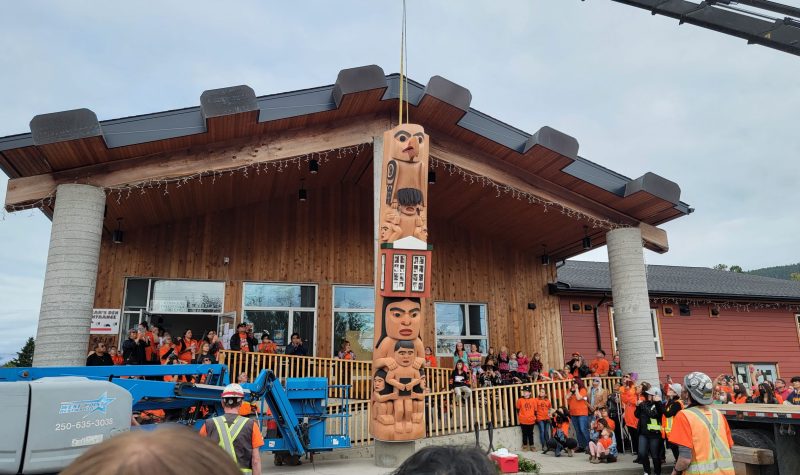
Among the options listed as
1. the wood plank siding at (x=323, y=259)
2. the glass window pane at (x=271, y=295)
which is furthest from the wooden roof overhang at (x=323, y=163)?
the glass window pane at (x=271, y=295)

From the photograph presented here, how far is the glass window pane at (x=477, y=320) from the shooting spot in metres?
17.9

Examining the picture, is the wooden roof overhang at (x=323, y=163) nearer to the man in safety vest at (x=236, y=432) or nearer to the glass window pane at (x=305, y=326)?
the glass window pane at (x=305, y=326)

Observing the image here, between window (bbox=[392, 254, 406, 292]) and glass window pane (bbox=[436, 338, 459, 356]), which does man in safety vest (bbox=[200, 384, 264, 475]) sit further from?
glass window pane (bbox=[436, 338, 459, 356])

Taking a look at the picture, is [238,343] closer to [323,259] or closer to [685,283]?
[323,259]

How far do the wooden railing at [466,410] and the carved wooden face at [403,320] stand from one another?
254 centimetres

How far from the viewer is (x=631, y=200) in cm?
1388

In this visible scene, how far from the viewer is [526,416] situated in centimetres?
1262

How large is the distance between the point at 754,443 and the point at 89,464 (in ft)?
27.1

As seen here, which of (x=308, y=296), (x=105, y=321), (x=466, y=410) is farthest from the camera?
(x=308, y=296)

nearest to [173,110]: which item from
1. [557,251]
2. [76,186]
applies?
[76,186]

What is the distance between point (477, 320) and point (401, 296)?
831 centimetres

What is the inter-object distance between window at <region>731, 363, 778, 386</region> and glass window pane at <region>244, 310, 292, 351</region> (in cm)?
1552

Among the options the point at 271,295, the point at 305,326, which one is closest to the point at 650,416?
the point at 305,326

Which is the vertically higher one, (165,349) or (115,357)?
(165,349)
